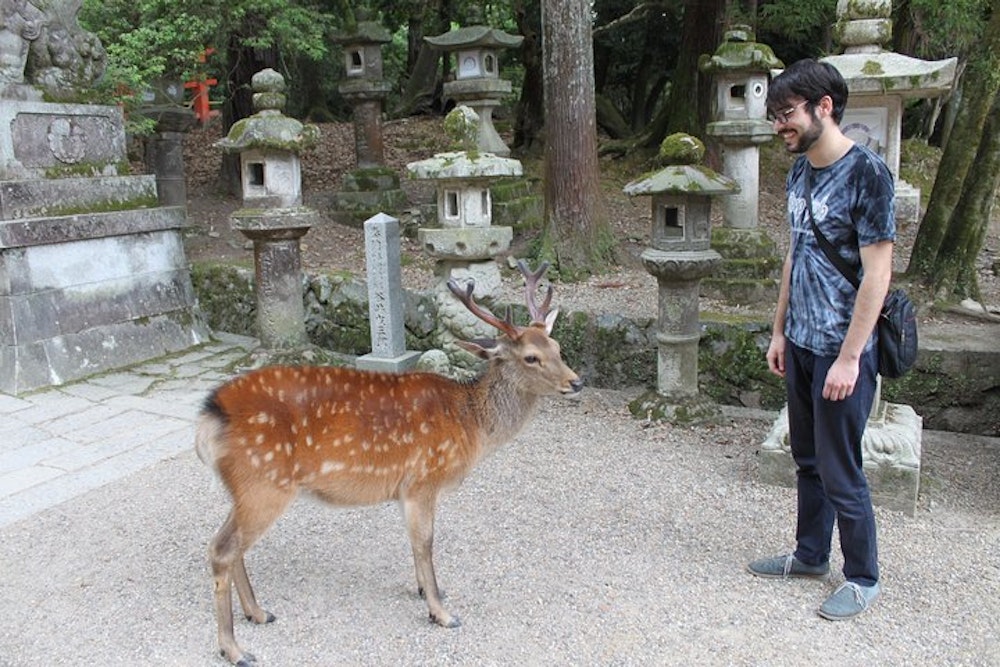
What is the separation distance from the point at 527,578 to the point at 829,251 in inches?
72.2

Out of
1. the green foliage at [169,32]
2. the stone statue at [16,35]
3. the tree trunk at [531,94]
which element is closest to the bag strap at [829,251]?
the stone statue at [16,35]

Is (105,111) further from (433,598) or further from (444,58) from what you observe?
(444,58)

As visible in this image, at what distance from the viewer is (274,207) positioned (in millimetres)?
6879

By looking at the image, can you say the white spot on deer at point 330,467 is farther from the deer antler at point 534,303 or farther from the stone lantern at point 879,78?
the stone lantern at point 879,78

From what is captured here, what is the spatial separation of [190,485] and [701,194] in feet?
12.0

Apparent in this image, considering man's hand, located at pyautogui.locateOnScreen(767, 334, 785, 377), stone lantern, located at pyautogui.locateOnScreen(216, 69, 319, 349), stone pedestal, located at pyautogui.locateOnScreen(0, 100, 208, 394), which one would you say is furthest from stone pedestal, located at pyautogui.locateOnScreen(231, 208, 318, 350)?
man's hand, located at pyautogui.locateOnScreen(767, 334, 785, 377)

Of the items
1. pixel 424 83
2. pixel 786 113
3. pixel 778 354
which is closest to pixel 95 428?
pixel 778 354

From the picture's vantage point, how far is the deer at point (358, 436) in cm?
304

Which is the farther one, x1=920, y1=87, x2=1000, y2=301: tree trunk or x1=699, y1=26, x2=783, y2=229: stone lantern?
x1=699, y1=26, x2=783, y2=229: stone lantern

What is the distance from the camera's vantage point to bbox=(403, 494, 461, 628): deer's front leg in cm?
326

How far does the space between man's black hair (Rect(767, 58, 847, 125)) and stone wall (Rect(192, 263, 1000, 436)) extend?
3.46 meters

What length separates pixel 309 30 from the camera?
9375 mm

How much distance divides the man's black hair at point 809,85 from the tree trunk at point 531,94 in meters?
10.5

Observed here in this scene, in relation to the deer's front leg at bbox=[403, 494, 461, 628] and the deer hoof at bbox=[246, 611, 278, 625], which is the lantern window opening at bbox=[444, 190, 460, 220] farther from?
the deer hoof at bbox=[246, 611, 278, 625]
